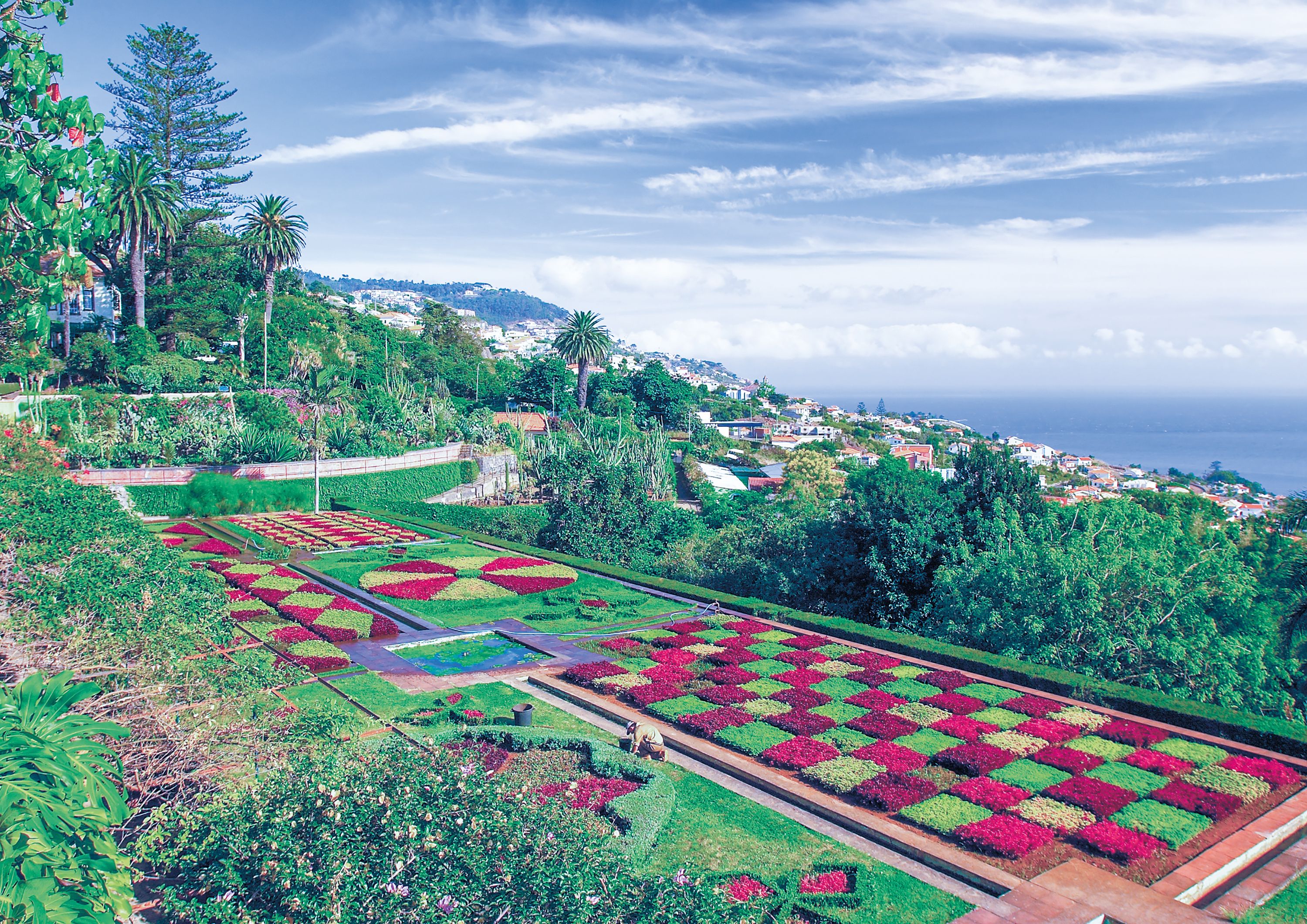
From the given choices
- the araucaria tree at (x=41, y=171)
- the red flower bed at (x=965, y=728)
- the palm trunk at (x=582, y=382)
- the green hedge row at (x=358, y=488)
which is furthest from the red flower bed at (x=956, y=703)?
the palm trunk at (x=582, y=382)

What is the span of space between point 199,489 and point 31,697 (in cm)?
3459

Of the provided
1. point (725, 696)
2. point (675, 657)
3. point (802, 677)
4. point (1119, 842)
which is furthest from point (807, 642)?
point (1119, 842)

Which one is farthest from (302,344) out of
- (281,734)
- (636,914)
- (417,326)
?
(417,326)

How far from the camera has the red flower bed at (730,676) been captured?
16.0 metres

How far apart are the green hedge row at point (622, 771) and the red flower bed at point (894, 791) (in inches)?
103

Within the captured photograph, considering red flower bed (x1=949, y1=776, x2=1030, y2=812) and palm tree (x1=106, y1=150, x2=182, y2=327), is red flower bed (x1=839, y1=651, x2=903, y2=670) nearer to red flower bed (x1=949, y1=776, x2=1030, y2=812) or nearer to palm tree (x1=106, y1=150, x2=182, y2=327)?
red flower bed (x1=949, y1=776, x2=1030, y2=812)

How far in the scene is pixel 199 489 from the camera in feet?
114

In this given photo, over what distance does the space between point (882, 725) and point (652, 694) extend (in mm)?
4019

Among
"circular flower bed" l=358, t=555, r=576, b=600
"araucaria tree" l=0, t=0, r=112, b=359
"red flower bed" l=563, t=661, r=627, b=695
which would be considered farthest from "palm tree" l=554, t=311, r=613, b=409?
"araucaria tree" l=0, t=0, r=112, b=359

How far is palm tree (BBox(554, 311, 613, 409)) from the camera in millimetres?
70000

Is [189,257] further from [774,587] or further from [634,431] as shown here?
[774,587]

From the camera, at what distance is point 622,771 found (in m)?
12.1

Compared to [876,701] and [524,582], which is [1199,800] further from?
[524,582]

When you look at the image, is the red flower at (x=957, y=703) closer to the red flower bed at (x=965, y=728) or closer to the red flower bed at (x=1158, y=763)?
the red flower bed at (x=965, y=728)
